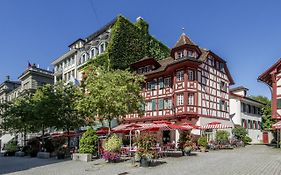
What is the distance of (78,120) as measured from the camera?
36.6 meters

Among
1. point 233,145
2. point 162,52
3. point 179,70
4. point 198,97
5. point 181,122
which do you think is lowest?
point 233,145

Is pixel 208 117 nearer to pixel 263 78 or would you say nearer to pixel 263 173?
pixel 263 78

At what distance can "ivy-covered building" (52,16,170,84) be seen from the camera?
48000 mm

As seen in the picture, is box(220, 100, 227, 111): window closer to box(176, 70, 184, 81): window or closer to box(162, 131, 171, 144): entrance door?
box(176, 70, 184, 81): window

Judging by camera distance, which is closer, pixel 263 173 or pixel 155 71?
pixel 263 173

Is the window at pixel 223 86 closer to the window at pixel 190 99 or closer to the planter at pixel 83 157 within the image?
the window at pixel 190 99

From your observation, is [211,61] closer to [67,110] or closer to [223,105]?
[223,105]

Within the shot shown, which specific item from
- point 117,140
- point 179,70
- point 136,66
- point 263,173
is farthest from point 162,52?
point 263,173

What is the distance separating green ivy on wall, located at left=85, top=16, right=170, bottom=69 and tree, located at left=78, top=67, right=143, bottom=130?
48.5 feet

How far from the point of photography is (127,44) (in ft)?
162

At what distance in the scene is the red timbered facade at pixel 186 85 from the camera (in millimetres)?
39719

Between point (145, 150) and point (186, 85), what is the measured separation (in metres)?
20.1

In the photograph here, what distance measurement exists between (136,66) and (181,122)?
40.0 ft

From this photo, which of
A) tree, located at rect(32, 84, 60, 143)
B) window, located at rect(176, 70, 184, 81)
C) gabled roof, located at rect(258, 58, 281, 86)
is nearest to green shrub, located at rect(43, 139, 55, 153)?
tree, located at rect(32, 84, 60, 143)
